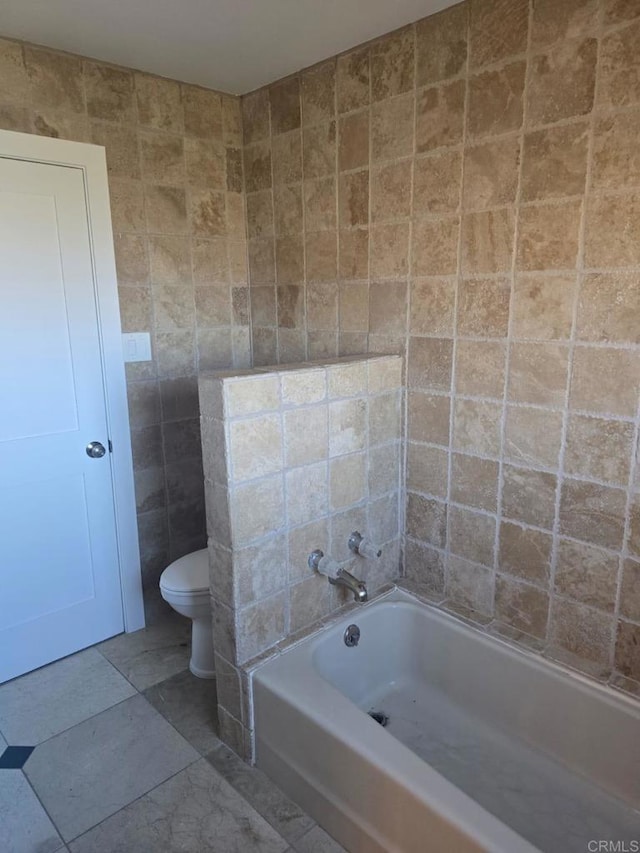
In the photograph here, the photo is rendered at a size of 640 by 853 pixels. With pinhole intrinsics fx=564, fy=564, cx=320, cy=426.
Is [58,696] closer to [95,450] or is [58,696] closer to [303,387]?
[95,450]

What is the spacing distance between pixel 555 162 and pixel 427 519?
1.20 metres

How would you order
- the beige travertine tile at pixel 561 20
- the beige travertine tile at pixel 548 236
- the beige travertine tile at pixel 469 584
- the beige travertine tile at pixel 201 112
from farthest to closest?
the beige travertine tile at pixel 201 112
the beige travertine tile at pixel 469 584
the beige travertine tile at pixel 548 236
the beige travertine tile at pixel 561 20

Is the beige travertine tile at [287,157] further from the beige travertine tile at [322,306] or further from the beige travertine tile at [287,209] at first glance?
the beige travertine tile at [322,306]

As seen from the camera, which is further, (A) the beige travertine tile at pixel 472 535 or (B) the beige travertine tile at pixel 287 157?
(B) the beige travertine tile at pixel 287 157

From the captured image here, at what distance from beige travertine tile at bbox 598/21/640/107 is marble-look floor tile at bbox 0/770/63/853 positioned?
7.93 ft

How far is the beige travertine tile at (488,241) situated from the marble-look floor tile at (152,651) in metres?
1.83

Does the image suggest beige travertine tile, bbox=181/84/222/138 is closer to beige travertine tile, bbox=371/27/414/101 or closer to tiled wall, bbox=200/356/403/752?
beige travertine tile, bbox=371/27/414/101

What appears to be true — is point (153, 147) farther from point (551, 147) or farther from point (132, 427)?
point (551, 147)

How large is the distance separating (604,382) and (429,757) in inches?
48.5

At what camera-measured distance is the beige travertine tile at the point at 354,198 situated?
6.58ft

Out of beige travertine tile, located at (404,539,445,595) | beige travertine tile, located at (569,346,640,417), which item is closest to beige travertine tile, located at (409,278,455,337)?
beige travertine tile, located at (569,346,640,417)

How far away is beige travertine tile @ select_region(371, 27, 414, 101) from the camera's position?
5.94 feet

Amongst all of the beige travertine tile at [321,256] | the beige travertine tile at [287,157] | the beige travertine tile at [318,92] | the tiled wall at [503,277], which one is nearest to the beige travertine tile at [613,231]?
the tiled wall at [503,277]

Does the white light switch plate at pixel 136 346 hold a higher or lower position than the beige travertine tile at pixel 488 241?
lower
